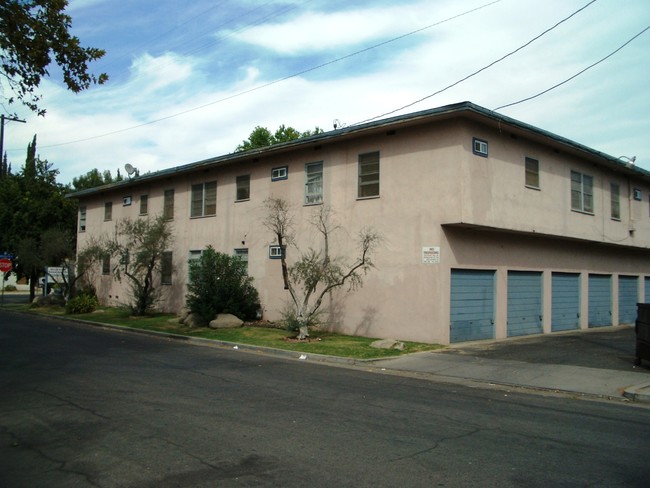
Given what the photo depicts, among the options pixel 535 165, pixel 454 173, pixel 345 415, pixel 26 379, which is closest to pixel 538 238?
pixel 535 165

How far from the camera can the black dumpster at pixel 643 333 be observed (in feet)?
40.3

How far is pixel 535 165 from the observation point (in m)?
19.4

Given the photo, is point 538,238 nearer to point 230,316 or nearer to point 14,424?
point 230,316

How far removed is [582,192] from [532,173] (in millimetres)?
3942

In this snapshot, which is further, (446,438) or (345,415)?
(345,415)

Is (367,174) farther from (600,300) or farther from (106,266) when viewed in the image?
(106,266)

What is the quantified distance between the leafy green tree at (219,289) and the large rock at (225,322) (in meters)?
0.52

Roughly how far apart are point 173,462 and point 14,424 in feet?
9.15

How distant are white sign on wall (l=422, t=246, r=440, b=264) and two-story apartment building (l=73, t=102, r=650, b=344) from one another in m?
0.03

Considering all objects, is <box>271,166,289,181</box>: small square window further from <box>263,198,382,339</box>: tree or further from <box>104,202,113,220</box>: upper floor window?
<box>104,202,113,220</box>: upper floor window

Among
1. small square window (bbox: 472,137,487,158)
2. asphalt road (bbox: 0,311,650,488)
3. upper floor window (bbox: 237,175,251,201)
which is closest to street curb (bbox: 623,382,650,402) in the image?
asphalt road (bbox: 0,311,650,488)

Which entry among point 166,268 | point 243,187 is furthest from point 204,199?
point 166,268

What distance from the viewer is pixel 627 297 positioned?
26125 millimetres

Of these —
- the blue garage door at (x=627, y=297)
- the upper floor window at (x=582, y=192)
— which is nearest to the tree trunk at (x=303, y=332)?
the upper floor window at (x=582, y=192)
